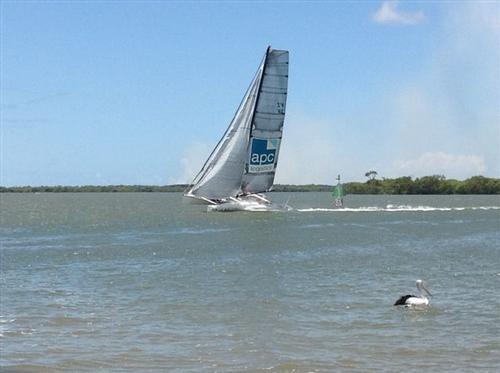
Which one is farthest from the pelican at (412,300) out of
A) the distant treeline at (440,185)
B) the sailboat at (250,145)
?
the distant treeline at (440,185)

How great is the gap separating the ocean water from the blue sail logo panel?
26451 mm

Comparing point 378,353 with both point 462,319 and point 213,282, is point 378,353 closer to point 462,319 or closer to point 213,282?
point 462,319

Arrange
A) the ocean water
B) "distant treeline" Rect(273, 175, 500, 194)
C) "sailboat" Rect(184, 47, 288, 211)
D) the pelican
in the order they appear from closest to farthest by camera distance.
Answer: the ocean water → the pelican → "sailboat" Rect(184, 47, 288, 211) → "distant treeline" Rect(273, 175, 500, 194)

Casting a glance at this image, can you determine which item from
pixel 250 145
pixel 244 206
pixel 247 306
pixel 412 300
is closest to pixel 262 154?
pixel 250 145

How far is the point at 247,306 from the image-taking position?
65.1 feet

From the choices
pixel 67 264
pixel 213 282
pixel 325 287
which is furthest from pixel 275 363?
pixel 67 264

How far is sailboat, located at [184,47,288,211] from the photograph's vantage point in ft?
216

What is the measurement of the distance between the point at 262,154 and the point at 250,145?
141 cm

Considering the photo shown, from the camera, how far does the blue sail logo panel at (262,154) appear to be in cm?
6662

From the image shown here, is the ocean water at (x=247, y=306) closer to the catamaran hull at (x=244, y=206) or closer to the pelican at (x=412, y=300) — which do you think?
the pelican at (x=412, y=300)

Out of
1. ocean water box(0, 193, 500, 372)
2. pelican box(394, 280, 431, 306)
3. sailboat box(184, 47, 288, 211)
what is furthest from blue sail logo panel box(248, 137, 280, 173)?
pelican box(394, 280, 431, 306)

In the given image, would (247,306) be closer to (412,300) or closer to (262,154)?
(412,300)

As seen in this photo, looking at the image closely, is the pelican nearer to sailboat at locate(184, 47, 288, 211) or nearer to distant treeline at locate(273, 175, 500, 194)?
sailboat at locate(184, 47, 288, 211)

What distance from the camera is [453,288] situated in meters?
22.6
